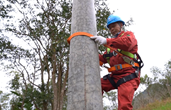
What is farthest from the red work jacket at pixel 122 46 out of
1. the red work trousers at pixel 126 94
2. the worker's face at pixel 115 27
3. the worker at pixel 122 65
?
the worker's face at pixel 115 27

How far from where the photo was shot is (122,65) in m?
1.84

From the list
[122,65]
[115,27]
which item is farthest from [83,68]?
[115,27]

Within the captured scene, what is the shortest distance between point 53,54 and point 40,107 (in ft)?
13.3

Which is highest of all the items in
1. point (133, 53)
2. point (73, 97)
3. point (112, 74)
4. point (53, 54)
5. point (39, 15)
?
point (39, 15)

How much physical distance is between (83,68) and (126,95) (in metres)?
0.68

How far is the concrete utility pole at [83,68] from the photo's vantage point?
1110 millimetres

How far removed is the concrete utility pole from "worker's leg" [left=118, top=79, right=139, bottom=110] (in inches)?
19.9

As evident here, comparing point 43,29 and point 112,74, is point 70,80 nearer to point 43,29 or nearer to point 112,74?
point 112,74

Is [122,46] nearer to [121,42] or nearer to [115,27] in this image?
[121,42]

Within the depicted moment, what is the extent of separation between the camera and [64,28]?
8.68 m

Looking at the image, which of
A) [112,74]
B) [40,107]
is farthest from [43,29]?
[112,74]

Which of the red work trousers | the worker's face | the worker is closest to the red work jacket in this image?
the worker

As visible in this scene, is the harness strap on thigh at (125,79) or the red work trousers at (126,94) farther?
the harness strap on thigh at (125,79)

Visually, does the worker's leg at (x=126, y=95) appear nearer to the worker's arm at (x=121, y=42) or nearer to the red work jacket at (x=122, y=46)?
the red work jacket at (x=122, y=46)
